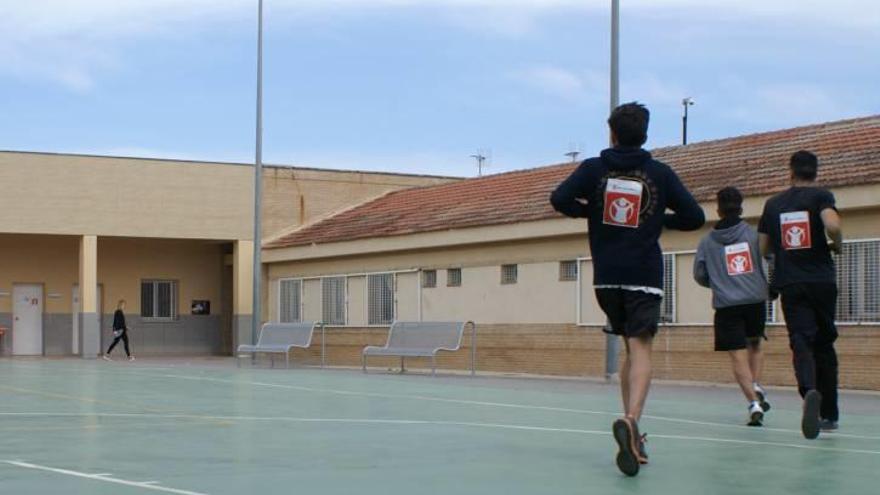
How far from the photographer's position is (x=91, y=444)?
988 cm

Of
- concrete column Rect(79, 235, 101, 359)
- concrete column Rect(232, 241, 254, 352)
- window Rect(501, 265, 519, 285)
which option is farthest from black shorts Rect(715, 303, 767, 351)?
concrete column Rect(232, 241, 254, 352)

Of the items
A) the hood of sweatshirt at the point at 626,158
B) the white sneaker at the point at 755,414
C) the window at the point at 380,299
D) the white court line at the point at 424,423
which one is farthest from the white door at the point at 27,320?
the hood of sweatshirt at the point at 626,158

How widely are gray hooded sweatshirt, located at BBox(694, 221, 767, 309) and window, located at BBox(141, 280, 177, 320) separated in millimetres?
31606

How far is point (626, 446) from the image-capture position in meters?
7.52

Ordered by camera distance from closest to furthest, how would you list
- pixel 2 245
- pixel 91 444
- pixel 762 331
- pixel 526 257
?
pixel 91 444 → pixel 762 331 → pixel 526 257 → pixel 2 245

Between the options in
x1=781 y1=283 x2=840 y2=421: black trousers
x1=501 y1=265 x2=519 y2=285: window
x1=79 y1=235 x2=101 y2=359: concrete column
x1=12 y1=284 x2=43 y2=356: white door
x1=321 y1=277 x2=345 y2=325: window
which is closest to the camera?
x1=781 y1=283 x2=840 y2=421: black trousers

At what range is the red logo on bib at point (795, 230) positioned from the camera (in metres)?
10.1

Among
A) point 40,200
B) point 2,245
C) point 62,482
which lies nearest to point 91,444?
point 62,482

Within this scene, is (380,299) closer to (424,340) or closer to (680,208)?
(424,340)

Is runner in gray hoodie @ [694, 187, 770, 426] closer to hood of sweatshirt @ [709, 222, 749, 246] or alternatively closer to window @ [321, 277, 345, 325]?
hood of sweatshirt @ [709, 222, 749, 246]

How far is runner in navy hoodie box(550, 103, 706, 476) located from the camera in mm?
7953

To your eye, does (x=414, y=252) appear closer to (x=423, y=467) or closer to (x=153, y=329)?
(x=153, y=329)

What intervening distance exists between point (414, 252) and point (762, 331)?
2041 centimetres

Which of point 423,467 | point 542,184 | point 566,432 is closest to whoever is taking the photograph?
point 423,467
